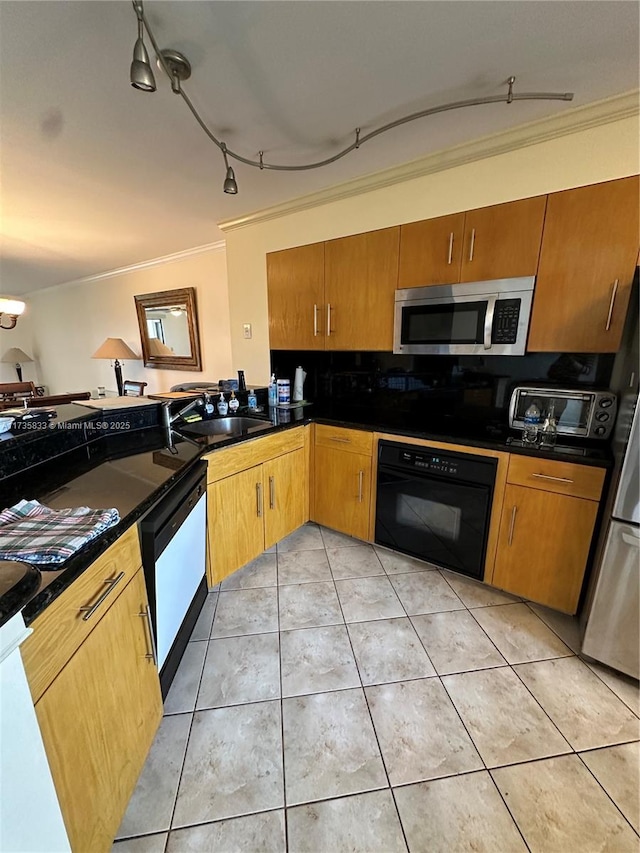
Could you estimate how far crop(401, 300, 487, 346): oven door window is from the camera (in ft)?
6.00

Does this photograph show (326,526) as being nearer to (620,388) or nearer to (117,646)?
(117,646)

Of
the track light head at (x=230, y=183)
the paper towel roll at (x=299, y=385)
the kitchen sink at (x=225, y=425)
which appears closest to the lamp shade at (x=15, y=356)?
the kitchen sink at (x=225, y=425)

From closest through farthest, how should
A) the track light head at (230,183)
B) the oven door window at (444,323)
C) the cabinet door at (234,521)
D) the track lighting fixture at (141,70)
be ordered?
the track lighting fixture at (141,70) → the track light head at (230,183) → the cabinet door at (234,521) → the oven door window at (444,323)

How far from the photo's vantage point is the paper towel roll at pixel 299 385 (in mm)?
2564

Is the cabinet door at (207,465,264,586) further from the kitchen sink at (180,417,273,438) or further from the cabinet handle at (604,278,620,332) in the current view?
the cabinet handle at (604,278,620,332)

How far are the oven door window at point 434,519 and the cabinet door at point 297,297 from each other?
1.12 metres

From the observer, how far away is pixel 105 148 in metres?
1.66

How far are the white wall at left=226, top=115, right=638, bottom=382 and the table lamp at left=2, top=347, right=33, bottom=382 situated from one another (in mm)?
5482

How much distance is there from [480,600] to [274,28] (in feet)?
8.30

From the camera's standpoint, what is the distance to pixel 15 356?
5.85 m

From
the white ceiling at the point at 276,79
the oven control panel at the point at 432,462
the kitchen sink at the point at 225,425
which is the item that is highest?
the white ceiling at the point at 276,79

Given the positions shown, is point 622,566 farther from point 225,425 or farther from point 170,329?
point 170,329

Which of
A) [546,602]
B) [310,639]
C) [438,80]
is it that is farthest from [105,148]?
[546,602]

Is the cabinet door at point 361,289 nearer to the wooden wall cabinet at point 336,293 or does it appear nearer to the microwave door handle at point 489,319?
the wooden wall cabinet at point 336,293
